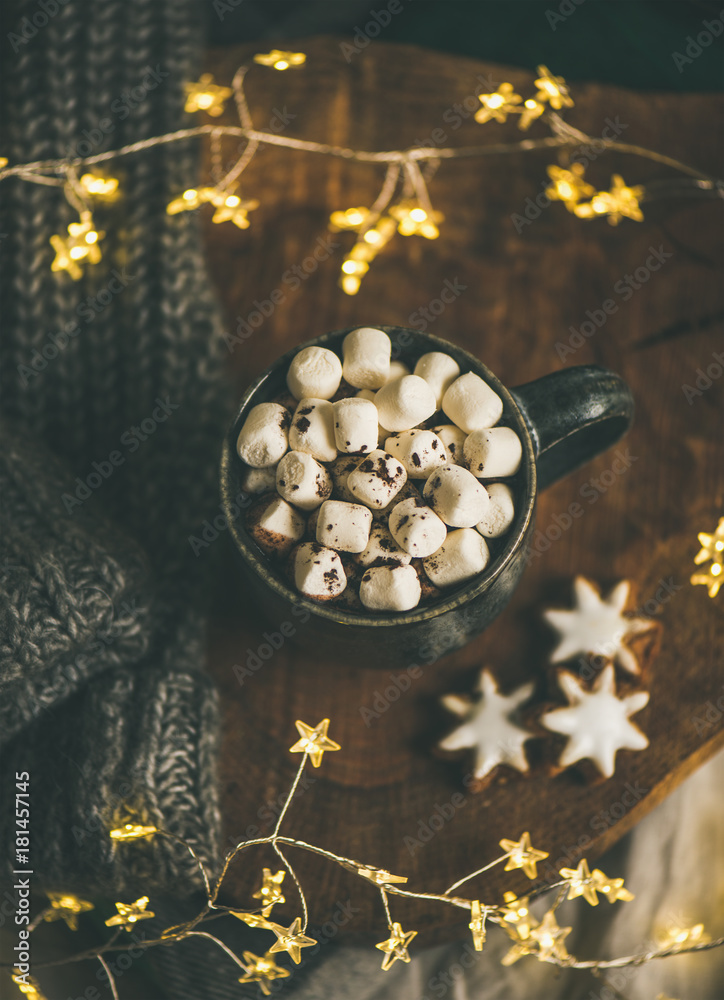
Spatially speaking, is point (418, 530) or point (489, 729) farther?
point (489, 729)

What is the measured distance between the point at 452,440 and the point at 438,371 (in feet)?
0.16

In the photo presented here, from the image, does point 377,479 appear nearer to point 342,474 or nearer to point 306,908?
point 342,474

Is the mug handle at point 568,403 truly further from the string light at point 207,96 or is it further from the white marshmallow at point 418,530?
the string light at point 207,96

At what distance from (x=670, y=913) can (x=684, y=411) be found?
535mm

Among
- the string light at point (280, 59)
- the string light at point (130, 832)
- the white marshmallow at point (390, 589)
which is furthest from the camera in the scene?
the string light at point (280, 59)

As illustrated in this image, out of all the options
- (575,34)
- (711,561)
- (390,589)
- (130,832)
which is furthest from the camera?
(575,34)

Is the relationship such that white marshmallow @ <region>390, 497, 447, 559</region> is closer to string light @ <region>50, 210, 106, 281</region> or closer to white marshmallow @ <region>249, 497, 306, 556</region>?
white marshmallow @ <region>249, 497, 306, 556</region>

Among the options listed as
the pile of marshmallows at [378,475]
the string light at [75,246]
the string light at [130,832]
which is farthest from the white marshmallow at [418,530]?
the string light at [75,246]

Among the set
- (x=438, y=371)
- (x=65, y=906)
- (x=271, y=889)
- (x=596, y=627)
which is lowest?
(x=65, y=906)

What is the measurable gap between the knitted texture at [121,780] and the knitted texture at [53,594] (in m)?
0.03

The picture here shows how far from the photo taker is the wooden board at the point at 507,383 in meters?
0.64

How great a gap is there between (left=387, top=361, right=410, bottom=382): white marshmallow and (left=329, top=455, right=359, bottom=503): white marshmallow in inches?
2.4

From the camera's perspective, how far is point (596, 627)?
661mm

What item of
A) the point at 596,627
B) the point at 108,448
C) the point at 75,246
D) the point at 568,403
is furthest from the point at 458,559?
the point at 75,246
